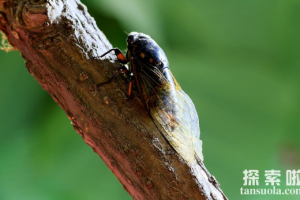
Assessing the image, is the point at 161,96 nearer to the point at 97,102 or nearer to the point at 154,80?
the point at 154,80

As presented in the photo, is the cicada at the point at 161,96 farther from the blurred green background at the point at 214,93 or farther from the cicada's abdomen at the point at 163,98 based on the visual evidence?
the blurred green background at the point at 214,93

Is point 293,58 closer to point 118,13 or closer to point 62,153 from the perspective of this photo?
point 118,13

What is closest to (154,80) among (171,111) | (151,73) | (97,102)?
(151,73)

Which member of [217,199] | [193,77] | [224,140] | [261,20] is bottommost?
[217,199]

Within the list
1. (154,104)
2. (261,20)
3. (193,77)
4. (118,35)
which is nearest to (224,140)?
(193,77)

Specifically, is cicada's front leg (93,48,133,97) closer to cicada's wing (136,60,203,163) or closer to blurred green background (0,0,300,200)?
cicada's wing (136,60,203,163)
